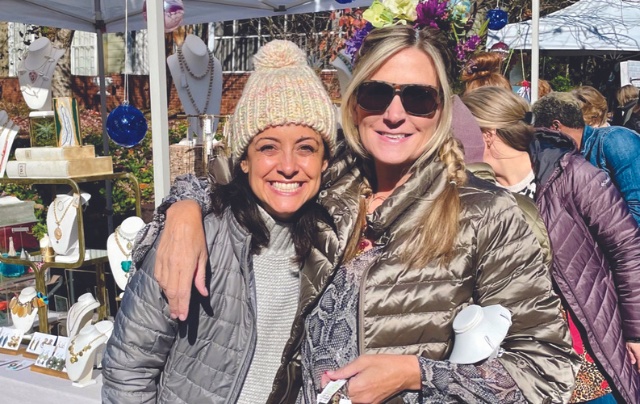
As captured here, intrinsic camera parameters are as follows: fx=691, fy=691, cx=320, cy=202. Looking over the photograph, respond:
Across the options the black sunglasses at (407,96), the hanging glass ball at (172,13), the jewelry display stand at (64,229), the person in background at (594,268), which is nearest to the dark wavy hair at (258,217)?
the black sunglasses at (407,96)

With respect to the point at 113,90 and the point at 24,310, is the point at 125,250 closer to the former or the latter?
the point at 24,310

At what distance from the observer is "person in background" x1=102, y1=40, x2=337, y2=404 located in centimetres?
151

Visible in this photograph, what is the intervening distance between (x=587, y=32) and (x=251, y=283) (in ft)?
25.0

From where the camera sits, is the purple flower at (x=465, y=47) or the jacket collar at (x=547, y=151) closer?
the purple flower at (x=465, y=47)

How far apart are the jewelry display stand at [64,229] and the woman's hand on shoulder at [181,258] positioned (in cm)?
196

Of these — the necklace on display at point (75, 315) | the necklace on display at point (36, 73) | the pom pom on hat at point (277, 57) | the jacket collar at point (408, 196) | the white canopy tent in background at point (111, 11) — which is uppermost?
the white canopy tent in background at point (111, 11)

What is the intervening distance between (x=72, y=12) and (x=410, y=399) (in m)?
5.21

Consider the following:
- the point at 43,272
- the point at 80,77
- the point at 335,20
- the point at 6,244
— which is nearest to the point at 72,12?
the point at 6,244

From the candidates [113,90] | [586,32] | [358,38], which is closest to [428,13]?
[358,38]

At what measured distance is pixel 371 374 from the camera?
1.30 metres

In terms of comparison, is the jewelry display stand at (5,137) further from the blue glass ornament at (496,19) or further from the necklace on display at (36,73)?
the blue glass ornament at (496,19)

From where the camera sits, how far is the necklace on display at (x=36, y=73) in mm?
3928

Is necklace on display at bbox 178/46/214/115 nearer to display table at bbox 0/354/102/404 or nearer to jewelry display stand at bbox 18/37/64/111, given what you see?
jewelry display stand at bbox 18/37/64/111

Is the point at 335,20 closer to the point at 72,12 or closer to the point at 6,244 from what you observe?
the point at 72,12
